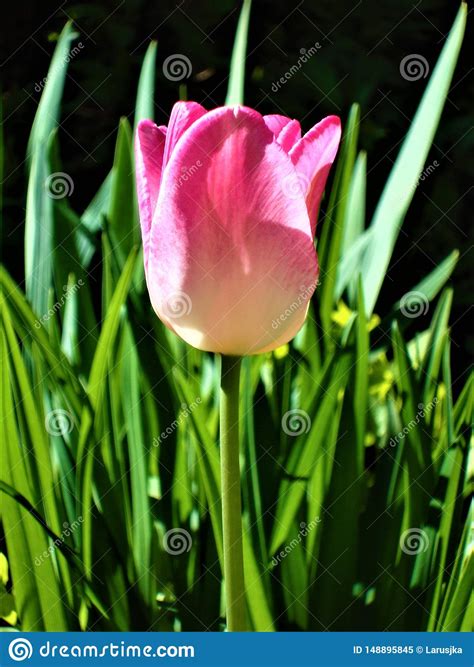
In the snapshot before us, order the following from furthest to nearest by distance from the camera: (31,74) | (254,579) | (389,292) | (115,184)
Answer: (389,292)
(31,74)
(115,184)
(254,579)

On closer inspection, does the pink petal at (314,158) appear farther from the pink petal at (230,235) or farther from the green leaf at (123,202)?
the green leaf at (123,202)

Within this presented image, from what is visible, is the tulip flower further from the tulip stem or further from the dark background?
the dark background

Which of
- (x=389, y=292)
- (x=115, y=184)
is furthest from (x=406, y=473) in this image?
(x=389, y=292)

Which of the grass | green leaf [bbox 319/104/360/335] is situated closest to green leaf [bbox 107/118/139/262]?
the grass

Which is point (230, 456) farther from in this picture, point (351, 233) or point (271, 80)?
point (271, 80)

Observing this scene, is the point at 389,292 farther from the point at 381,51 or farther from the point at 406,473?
the point at 406,473

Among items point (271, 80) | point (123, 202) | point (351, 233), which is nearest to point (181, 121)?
point (123, 202)
